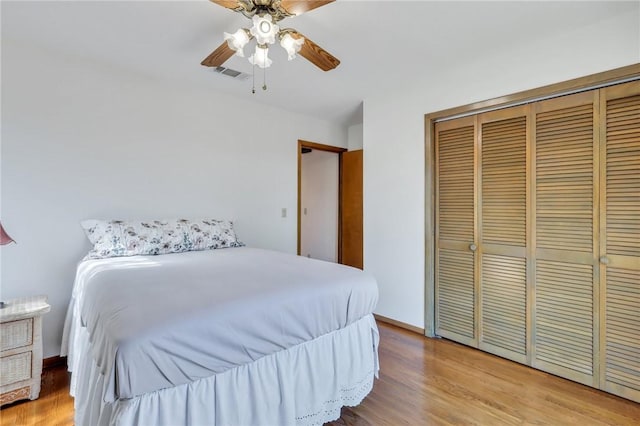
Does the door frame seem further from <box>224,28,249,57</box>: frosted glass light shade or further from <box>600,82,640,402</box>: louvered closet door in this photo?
<box>600,82,640,402</box>: louvered closet door

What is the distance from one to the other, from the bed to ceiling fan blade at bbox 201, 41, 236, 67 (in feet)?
4.27

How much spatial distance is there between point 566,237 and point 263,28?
2327 millimetres

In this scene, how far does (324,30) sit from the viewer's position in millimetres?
2066

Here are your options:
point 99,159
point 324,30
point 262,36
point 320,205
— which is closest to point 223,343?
point 262,36

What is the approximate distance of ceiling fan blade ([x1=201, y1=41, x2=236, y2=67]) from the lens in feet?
6.10

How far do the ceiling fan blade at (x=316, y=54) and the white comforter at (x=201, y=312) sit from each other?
1294mm

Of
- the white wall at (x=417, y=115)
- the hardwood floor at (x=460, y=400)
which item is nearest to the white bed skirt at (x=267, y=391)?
the hardwood floor at (x=460, y=400)

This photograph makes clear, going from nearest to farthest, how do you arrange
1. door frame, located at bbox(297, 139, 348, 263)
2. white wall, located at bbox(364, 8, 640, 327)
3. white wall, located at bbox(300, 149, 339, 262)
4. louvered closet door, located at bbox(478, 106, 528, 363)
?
1. white wall, located at bbox(364, 8, 640, 327)
2. louvered closet door, located at bbox(478, 106, 528, 363)
3. door frame, located at bbox(297, 139, 348, 263)
4. white wall, located at bbox(300, 149, 339, 262)

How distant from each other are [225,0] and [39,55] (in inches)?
69.7

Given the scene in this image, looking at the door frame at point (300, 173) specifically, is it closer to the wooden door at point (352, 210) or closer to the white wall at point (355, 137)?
the white wall at point (355, 137)

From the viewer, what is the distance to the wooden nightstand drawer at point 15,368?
181 centimetres

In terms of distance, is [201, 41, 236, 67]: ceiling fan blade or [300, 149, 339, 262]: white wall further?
[300, 149, 339, 262]: white wall

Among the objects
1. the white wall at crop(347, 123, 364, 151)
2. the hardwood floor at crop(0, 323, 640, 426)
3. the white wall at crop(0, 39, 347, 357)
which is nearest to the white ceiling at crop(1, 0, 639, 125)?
the white wall at crop(0, 39, 347, 357)

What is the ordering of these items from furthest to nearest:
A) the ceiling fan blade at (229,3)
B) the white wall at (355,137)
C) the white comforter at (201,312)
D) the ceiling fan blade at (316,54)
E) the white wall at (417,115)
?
the white wall at (355,137)
the white wall at (417,115)
the ceiling fan blade at (316,54)
the ceiling fan blade at (229,3)
the white comforter at (201,312)
